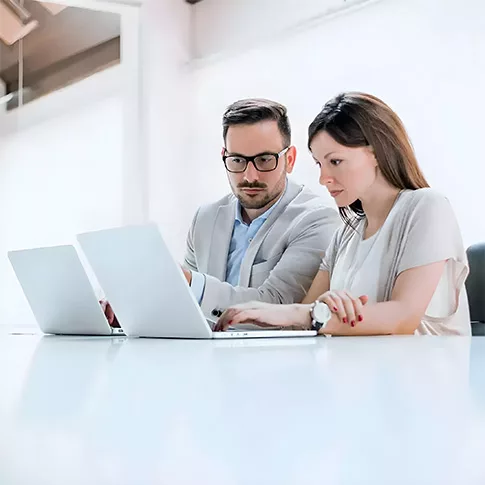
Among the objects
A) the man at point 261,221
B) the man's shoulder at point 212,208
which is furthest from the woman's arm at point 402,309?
the man's shoulder at point 212,208

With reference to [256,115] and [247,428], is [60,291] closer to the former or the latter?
[256,115]

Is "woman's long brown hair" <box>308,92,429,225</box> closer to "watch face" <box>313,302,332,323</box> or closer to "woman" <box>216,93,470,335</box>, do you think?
"woman" <box>216,93,470,335</box>

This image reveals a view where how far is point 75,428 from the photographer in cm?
28

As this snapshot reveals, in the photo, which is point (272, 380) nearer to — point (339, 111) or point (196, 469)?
point (196, 469)

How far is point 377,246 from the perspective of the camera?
1810 millimetres

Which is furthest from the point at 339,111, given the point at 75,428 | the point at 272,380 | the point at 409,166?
the point at 75,428

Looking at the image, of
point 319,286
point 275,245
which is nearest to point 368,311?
point 319,286

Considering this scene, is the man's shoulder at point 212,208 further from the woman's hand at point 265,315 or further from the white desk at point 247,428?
the white desk at point 247,428

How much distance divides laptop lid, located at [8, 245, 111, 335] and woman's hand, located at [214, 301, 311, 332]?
0.26 m

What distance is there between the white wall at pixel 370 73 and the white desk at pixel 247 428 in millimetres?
2999

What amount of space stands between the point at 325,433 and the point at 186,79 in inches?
195

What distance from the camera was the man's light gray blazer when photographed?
7.36 feet

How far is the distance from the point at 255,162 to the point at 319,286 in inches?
24.8

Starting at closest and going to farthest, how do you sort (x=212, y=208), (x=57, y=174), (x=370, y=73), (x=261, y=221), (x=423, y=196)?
(x=423, y=196)
(x=261, y=221)
(x=212, y=208)
(x=370, y=73)
(x=57, y=174)
